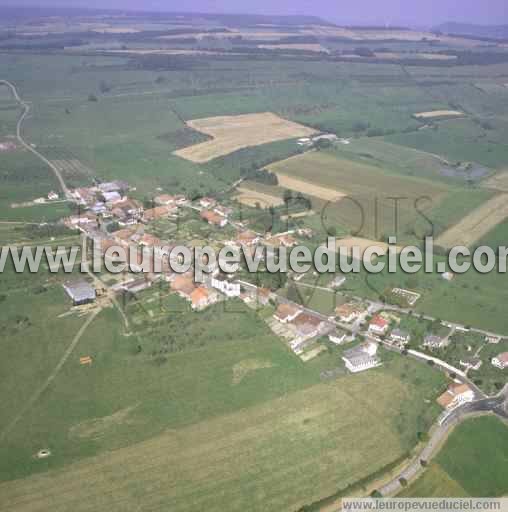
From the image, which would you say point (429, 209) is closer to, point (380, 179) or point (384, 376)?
point (380, 179)

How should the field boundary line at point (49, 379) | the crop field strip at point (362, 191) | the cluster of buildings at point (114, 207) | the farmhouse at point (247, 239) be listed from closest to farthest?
1. the field boundary line at point (49, 379)
2. the farmhouse at point (247, 239)
3. the cluster of buildings at point (114, 207)
4. the crop field strip at point (362, 191)

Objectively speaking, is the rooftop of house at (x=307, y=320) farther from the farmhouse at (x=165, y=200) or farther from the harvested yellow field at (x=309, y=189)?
the farmhouse at (x=165, y=200)

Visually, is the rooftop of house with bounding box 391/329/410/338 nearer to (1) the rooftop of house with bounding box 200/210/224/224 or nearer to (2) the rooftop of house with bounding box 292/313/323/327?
(2) the rooftop of house with bounding box 292/313/323/327

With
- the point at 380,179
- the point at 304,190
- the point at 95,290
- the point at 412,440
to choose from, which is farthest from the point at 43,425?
the point at 380,179

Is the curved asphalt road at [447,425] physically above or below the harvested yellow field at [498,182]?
below

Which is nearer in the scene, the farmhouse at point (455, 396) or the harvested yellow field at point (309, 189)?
the farmhouse at point (455, 396)

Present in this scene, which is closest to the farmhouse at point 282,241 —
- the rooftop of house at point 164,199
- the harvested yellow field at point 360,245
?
the harvested yellow field at point 360,245

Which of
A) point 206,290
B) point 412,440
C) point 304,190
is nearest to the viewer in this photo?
point 412,440
